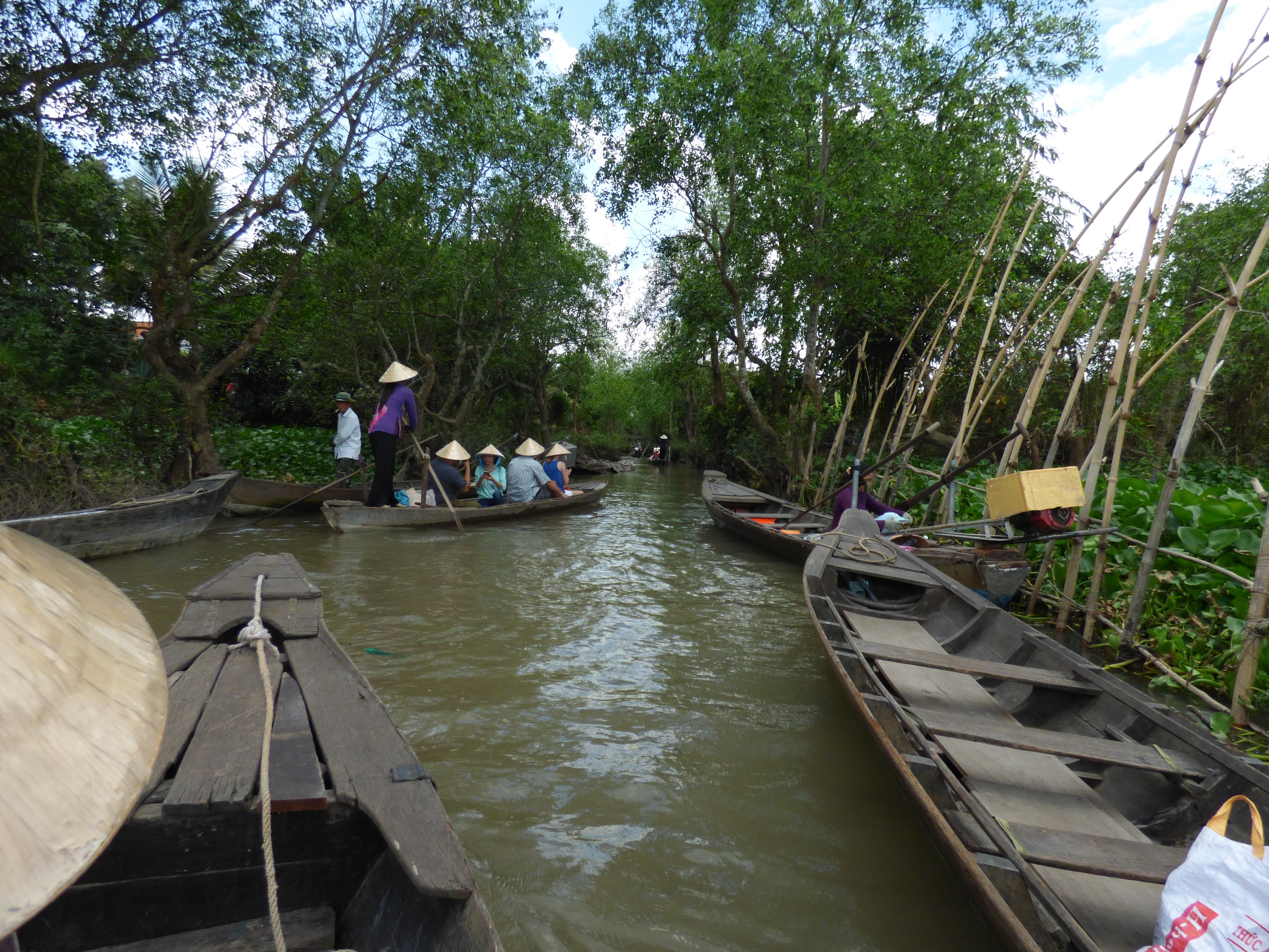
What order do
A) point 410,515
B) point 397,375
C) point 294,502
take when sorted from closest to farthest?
point 397,375
point 410,515
point 294,502

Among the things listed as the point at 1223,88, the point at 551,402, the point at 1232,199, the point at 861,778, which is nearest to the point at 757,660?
the point at 861,778

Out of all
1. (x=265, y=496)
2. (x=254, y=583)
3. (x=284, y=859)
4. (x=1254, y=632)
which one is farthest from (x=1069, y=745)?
(x=265, y=496)

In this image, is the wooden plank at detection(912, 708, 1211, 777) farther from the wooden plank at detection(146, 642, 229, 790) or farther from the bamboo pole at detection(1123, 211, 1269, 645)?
the wooden plank at detection(146, 642, 229, 790)

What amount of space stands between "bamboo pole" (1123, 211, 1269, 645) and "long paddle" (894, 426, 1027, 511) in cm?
146

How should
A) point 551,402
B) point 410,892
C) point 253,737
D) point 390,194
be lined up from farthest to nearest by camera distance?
1. point 551,402
2. point 390,194
3. point 253,737
4. point 410,892

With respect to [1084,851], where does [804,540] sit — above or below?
above

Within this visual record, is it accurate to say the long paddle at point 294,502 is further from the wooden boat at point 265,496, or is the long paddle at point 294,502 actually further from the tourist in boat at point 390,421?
the tourist in boat at point 390,421

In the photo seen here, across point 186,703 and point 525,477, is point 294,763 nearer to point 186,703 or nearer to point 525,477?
point 186,703

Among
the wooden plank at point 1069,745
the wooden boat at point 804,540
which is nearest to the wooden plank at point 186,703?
the wooden plank at point 1069,745

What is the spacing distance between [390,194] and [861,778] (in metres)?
10.8

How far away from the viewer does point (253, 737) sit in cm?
223

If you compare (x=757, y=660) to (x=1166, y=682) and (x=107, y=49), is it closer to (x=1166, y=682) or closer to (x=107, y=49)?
(x=1166, y=682)

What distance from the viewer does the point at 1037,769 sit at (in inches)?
113

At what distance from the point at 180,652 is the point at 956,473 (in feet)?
21.2
